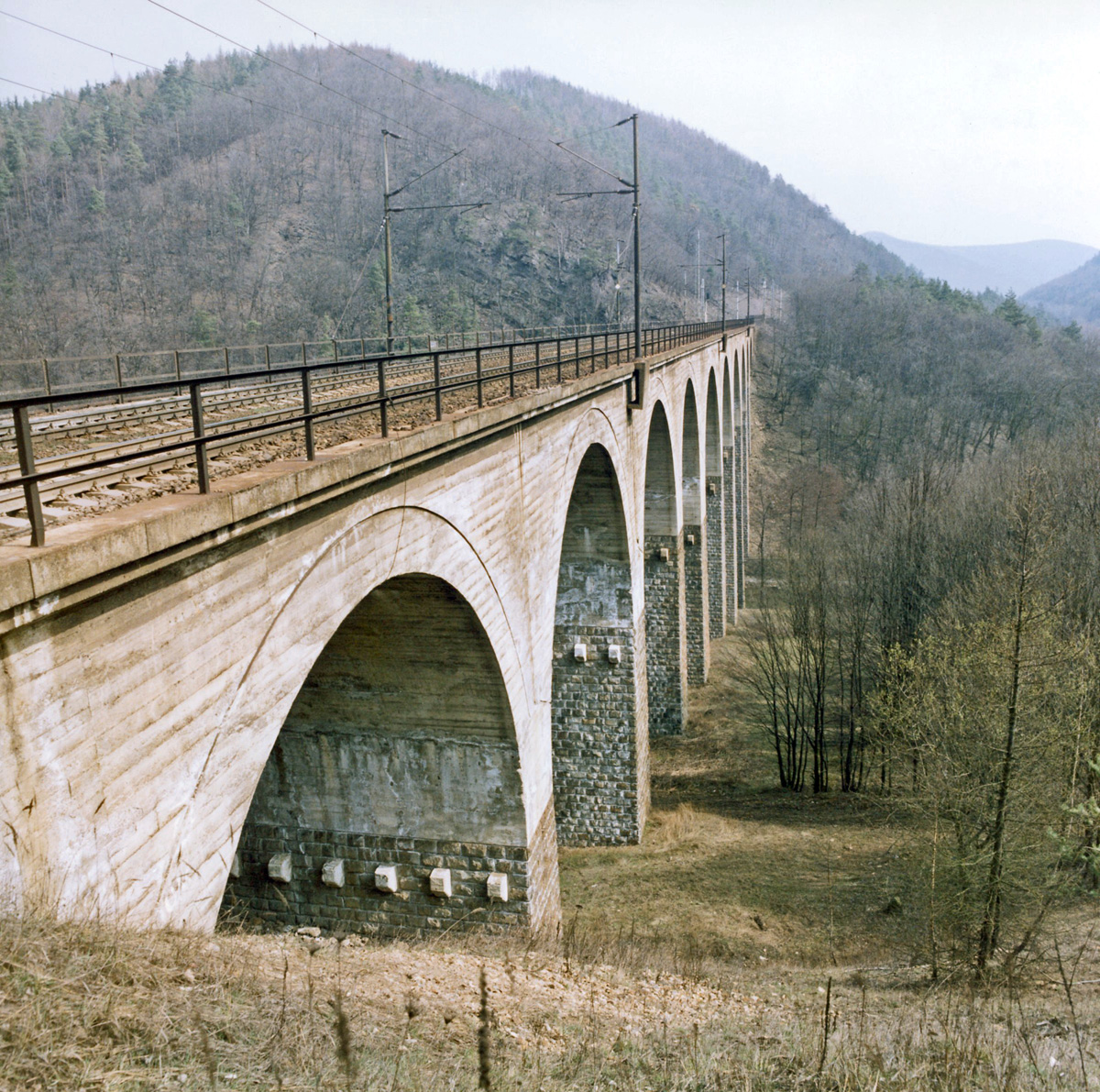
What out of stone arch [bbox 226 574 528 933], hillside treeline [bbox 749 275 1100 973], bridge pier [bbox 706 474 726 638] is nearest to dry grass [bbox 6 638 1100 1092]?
stone arch [bbox 226 574 528 933]

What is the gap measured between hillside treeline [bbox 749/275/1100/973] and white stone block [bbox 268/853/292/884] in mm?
8039

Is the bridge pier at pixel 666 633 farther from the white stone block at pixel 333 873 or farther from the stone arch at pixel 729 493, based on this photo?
the white stone block at pixel 333 873

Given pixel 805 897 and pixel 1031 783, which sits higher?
pixel 1031 783

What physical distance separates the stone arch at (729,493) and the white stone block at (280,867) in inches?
1070

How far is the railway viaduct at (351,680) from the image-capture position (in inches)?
155

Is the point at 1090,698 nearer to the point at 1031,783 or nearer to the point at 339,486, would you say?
the point at 1031,783

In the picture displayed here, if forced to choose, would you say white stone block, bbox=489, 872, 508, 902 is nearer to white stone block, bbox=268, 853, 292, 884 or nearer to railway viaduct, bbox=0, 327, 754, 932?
railway viaduct, bbox=0, 327, 754, 932

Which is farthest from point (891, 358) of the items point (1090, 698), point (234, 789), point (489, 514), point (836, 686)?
point (234, 789)

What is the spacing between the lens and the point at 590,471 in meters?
16.8

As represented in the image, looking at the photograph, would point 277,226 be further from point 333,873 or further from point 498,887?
point 498,887

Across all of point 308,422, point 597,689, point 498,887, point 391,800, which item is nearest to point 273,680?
point 308,422

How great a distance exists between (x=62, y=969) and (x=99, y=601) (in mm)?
1458

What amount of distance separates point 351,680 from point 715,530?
26.3 meters

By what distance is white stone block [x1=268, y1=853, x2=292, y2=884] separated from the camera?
1070 centimetres
